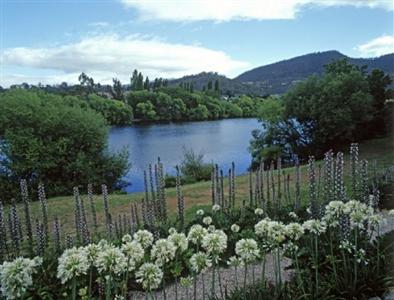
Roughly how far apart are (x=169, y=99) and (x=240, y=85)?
42.9m

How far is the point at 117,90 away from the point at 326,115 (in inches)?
1940

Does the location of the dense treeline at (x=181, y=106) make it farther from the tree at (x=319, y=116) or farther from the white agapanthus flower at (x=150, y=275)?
the white agapanthus flower at (x=150, y=275)

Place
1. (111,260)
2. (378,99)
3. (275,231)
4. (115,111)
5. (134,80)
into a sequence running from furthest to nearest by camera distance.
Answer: (134,80)
(115,111)
(378,99)
(275,231)
(111,260)

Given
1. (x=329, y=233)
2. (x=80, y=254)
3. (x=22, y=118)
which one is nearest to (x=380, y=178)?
(x=329, y=233)

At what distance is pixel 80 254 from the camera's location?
2537mm

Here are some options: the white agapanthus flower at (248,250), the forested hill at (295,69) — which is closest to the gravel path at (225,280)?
the white agapanthus flower at (248,250)

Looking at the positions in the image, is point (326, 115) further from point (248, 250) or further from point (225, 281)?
point (248, 250)

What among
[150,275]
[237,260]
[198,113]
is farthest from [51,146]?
[198,113]

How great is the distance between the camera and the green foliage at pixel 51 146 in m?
21.6

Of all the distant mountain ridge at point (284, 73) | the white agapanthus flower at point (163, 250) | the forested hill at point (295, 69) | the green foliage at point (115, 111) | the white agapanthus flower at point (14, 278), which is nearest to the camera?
the white agapanthus flower at point (14, 278)

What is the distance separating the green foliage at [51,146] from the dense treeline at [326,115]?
993 centimetres

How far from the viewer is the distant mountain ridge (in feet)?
53.0

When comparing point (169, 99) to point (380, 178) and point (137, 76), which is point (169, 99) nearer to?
point (137, 76)

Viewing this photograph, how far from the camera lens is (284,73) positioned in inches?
2021
